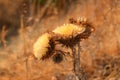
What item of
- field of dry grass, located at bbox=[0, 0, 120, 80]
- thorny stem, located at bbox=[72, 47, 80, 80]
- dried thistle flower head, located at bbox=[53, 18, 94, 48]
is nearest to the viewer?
dried thistle flower head, located at bbox=[53, 18, 94, 48]

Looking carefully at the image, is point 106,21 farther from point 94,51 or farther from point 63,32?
point 63,32

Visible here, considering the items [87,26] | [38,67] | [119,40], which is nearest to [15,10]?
[38,67]

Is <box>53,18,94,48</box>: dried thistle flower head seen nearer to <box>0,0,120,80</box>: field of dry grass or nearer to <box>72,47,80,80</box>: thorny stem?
<box>72,47,80,80</box>: thorny stem

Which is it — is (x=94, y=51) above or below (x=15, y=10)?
below

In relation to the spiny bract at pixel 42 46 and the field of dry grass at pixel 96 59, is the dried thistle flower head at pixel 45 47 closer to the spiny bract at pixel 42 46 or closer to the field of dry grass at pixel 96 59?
the spiny bract at pixel 42 46

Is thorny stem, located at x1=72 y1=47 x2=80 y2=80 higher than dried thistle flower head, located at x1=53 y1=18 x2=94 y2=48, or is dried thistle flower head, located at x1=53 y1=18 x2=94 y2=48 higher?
dried thistle flower head, located at x1=53 y1=18 x2=94 y2=48

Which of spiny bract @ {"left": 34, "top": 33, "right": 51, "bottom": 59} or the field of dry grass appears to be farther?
the field of dry grass

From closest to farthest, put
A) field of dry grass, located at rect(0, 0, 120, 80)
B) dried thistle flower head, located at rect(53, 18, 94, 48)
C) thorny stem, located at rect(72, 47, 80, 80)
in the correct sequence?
1. dried thistle flower head, located at rect(53, 18, 94, 48)
2. thorny stem, located at rect(72, 47, 80, 80)
3. field of dry grass, located at rect(0, 0, 120, 80)

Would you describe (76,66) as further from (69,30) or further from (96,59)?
(96,59)

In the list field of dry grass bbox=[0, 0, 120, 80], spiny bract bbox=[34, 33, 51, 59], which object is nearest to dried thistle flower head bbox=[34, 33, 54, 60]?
spiny bract bbox=[34, 33, 51, 59]

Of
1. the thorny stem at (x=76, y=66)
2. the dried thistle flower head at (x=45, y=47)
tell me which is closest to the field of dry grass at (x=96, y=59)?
the thorny stem at (x=76, y=66)
